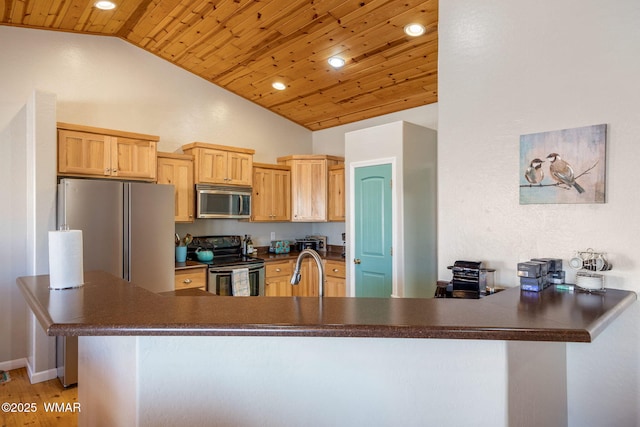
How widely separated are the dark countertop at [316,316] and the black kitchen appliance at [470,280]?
22.0 inches

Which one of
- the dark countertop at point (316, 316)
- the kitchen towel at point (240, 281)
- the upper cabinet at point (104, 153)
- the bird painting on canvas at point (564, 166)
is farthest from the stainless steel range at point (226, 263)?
the bird painting on canvas at point (564, 166)

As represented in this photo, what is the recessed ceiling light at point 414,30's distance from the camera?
3.23 m

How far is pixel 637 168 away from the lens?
186cm

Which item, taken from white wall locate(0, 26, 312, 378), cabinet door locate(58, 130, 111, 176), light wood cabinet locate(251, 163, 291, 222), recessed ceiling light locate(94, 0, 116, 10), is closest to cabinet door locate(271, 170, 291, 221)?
light wood cabinet locate(251, 163, 291, 222)

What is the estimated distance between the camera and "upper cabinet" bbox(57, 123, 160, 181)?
11.3 feet

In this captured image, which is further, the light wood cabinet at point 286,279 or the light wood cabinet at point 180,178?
the light wood cabinet at point 286,279

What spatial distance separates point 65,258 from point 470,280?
6.70 ft

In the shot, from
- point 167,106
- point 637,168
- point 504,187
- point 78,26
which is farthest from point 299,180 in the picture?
point 637,168

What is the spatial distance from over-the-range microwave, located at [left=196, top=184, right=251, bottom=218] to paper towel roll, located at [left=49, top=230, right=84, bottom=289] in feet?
9.18

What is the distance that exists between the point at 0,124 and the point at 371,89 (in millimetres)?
3689

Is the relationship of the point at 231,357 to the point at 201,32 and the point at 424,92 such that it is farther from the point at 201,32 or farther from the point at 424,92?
the point at 424,92

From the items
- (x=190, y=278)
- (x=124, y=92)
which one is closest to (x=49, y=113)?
(x=124, y=92)

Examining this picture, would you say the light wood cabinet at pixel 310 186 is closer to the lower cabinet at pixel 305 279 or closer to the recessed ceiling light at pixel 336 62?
the lower cabinet at pixel 305 279

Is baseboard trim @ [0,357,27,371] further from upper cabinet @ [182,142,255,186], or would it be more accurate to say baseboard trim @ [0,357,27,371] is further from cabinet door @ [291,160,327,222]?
cabinet door @ [291,160,327,222]
